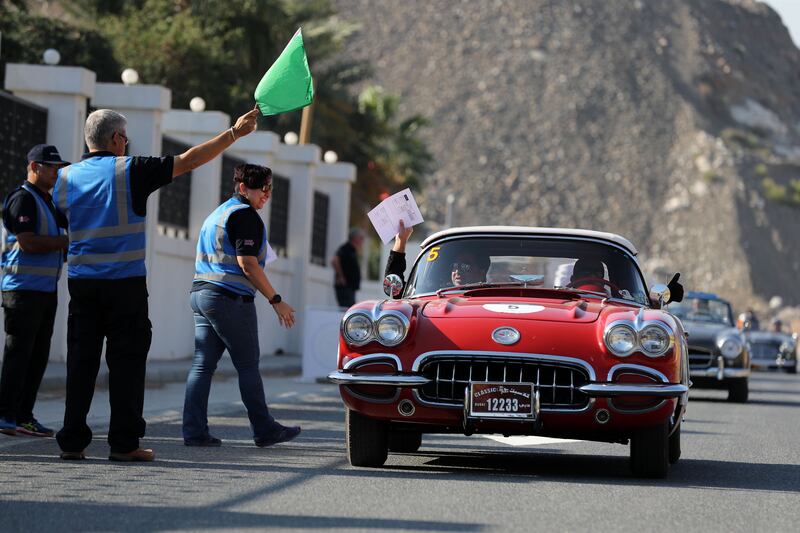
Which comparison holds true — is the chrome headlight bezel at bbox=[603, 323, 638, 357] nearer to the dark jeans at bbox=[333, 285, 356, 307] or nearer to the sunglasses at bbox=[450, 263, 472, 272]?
the sunglasses at bbox=[450, 263, 472, 272]

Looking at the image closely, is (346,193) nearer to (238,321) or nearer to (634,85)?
(238,321)

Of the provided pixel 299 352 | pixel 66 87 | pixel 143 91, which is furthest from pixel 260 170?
pixel 299 352

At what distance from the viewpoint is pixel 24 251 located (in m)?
12.0

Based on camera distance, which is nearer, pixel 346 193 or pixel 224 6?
pixel 346 193

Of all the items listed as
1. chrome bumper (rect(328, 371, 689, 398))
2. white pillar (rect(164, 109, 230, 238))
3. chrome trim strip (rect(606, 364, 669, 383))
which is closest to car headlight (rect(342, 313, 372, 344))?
chrome bumper (rect(328, 371, 689, 398))

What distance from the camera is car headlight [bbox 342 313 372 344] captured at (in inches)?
414

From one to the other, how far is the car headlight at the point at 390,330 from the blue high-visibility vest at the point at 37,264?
275cm

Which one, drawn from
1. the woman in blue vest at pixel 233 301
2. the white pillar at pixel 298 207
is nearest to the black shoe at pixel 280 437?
the woman in blue vest at pixel 233 301

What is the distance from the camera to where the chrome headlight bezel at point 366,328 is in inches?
413

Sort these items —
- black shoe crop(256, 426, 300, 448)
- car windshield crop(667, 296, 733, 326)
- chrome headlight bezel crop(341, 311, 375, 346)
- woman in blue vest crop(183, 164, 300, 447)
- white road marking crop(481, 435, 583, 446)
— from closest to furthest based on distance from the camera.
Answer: chrome headlight bezel crop(341, 311, 375, 346), woman in blue vest crop(183, 164, 300, 447), black shoe crop(256, 426, 300, 448), white road marking crop(481, 435, 583, 446), car windshield crop(667, 296, 733, 326)

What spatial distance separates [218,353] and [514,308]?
240cm

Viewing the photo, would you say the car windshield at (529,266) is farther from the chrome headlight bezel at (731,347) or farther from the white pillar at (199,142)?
the white pillar at (199,142)

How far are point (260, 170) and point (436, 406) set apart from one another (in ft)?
8.48

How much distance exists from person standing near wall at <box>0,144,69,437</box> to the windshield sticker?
3.08 metres
